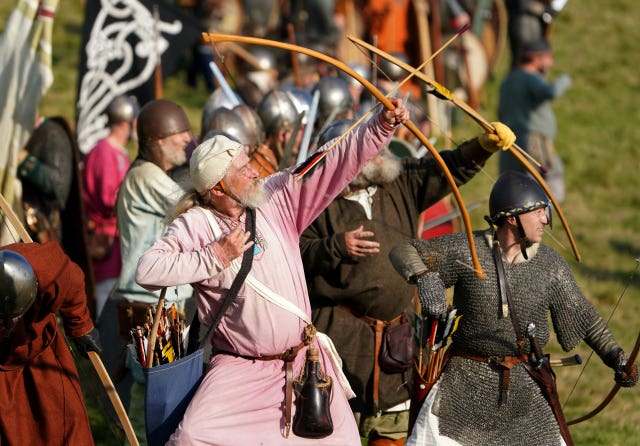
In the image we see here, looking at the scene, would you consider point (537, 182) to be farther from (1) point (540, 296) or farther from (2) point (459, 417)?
(2) point (459, 417)

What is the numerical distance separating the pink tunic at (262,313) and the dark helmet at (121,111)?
4267 mm

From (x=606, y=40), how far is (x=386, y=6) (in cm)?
496

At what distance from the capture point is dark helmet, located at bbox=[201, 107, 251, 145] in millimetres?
7398

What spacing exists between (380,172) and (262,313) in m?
1.56

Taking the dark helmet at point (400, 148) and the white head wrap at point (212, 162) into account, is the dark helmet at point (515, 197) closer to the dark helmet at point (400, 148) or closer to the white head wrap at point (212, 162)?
the white head wrap at point (212, 162)

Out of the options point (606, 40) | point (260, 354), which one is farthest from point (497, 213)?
point (606, 40)

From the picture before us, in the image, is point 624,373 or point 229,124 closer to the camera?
point 624,373

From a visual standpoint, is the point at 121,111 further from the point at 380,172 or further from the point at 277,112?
the point at 380,172

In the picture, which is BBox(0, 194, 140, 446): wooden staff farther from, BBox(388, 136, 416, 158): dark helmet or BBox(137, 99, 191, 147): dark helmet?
BBox(388, 136, 416, 158): dark helmet

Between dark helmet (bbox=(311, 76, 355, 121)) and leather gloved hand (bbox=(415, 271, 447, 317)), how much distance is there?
3.28 metres

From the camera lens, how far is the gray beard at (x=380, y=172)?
6.30 metres

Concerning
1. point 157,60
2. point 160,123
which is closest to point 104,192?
point 160,123

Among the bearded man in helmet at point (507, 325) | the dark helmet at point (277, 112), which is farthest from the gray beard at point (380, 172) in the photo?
the dark helmet at point (277, 112)

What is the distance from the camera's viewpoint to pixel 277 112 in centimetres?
823
